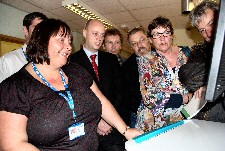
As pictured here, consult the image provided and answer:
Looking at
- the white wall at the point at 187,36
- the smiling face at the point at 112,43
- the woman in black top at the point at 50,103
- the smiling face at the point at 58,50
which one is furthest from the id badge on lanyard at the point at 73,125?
the white wall at the point at 187,36

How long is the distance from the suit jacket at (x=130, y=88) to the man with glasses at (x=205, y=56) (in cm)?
62

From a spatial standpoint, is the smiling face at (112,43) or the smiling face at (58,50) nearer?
the smiling face at (58,50)

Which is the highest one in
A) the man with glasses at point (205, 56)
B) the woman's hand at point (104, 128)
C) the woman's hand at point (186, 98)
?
the man with glasses at point (205, 56)

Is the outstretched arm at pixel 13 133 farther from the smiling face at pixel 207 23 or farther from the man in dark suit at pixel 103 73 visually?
the smiling face at pixel 207 23

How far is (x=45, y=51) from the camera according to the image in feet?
3.90

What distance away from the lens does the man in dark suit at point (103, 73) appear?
200cm

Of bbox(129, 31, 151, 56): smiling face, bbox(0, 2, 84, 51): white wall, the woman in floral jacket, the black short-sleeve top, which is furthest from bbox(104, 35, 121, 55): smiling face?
bbox(0, 2, 84, 51): white wall

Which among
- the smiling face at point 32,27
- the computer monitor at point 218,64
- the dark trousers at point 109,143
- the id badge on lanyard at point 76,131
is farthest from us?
the smiling face at point 32,27

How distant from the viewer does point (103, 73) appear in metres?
2.11

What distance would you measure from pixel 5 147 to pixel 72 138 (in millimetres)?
307

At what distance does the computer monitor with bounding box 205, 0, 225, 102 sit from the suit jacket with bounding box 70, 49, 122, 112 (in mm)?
1523

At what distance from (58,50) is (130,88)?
90cm

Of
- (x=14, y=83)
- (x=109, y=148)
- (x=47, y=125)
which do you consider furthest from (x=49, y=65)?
(x=109, y=148)

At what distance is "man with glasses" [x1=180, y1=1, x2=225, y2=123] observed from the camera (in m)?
0.96
